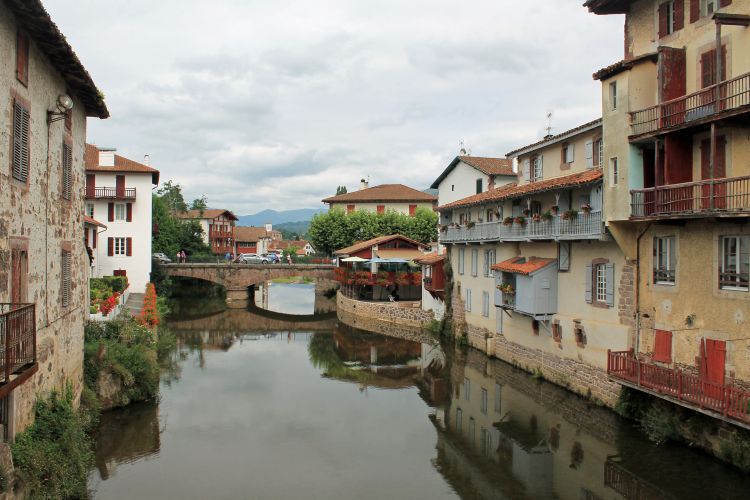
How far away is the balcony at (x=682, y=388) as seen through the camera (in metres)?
14.5

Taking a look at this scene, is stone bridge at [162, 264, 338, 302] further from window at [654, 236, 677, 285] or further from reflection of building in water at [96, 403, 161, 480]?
window at [654, 236, 677, 285]

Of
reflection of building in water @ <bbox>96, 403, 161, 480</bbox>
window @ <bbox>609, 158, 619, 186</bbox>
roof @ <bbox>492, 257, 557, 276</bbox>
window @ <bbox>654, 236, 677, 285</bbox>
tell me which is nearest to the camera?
reflection of building in water @ <bbox>96, 403, 161, 480</bbox>

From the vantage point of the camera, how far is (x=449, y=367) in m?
30.6

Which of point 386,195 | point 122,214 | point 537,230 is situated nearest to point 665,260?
point 537,230

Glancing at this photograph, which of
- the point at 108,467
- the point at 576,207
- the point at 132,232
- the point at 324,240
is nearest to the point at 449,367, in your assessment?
the point at 576,207

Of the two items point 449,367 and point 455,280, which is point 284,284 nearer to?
point 455,280

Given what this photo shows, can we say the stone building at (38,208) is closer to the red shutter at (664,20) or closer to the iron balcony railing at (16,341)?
the iron balcony railing at (16,341)

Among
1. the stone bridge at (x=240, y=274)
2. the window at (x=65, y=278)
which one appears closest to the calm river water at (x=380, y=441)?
the window at (x=65, y=278)

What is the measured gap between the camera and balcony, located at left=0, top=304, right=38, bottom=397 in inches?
367

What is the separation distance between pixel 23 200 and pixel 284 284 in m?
86.1

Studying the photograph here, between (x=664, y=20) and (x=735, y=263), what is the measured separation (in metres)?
8.04

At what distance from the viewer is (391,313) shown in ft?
147

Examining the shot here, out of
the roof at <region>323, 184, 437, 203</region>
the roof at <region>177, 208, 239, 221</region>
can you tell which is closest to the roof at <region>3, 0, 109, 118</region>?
the roof at <region>323, 184, 437, 203</region>

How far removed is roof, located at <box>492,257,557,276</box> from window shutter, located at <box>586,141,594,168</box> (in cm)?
418
